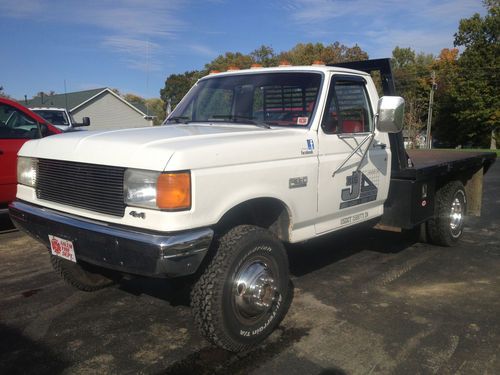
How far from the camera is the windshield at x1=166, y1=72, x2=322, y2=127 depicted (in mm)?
4055

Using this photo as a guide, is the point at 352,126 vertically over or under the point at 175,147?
over

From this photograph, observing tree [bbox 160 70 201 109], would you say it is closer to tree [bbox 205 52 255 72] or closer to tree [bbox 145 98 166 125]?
tree [bbox 145 98 166 125]

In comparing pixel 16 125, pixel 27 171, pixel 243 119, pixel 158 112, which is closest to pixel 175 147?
pixel 243 119

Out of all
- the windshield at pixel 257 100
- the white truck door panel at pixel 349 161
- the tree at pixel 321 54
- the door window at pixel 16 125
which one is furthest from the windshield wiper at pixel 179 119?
the tree at pixel 321 54

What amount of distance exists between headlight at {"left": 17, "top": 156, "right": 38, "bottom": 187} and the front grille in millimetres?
91

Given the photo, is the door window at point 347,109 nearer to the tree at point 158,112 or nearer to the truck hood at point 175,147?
the truck hood at point 175,147

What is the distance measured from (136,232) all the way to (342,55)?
3763cm

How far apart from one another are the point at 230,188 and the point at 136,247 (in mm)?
707

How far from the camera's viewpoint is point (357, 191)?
170 inches

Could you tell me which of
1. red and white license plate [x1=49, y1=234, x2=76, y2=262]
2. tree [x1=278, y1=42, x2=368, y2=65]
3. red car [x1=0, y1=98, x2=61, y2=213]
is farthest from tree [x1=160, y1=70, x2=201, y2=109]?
red and white license plate [x1=49, y1=234, x2=76, y2=262]

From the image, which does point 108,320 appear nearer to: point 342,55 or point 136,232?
point 136,232

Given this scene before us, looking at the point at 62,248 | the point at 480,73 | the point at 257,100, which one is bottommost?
the point at 62,248

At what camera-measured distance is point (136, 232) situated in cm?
285

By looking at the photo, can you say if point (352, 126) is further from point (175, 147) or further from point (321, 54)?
point (321, 54)
